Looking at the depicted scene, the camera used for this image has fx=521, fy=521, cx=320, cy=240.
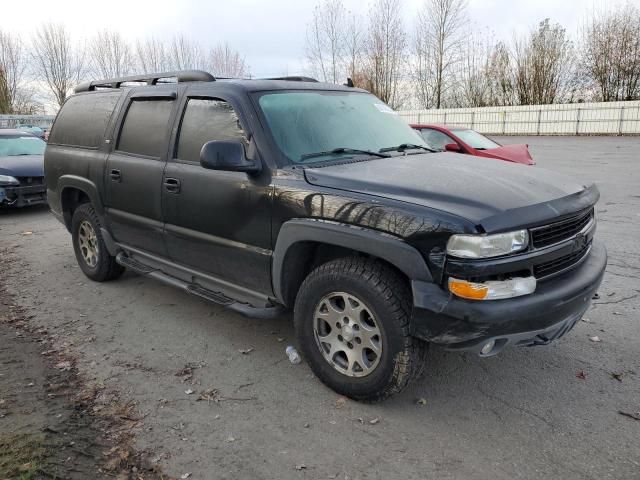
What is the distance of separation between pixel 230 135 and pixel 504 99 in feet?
131

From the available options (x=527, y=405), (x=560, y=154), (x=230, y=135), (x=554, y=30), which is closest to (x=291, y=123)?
(x=230, y=135)

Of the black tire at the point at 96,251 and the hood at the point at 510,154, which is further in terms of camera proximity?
the hood at the point at 510,154

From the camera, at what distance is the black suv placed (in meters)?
2.65

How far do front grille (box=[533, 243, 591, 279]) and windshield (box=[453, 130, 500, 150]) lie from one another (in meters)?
6.69

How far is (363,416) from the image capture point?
3018mm

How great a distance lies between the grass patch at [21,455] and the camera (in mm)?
2510

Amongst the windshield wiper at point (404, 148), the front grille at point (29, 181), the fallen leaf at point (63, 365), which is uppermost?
the windshield wiper at point (404, 148)

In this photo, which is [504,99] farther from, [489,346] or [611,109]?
[489,346]

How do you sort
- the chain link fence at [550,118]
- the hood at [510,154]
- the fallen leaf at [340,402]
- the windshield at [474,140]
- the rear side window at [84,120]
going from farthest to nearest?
the chain link fence at [550,118], the windshield at [474,140], the hood at [510,154], the rear side window at [84,120], the fallen leaf at [340,402]

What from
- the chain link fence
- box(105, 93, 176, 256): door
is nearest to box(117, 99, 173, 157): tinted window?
box(105, 93, 176, 256): door

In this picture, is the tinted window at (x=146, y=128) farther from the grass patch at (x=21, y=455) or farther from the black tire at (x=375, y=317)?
the grass patch at (x=21, y=455)

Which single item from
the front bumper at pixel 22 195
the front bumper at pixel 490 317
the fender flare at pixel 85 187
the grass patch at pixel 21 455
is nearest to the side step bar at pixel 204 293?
the fender flare at pixel 85 187

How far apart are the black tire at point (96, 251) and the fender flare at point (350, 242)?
2588 mm

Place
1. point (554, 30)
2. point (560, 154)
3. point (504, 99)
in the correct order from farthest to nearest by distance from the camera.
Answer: point (504, 99) → point (554, 30) → point (560, 154)
